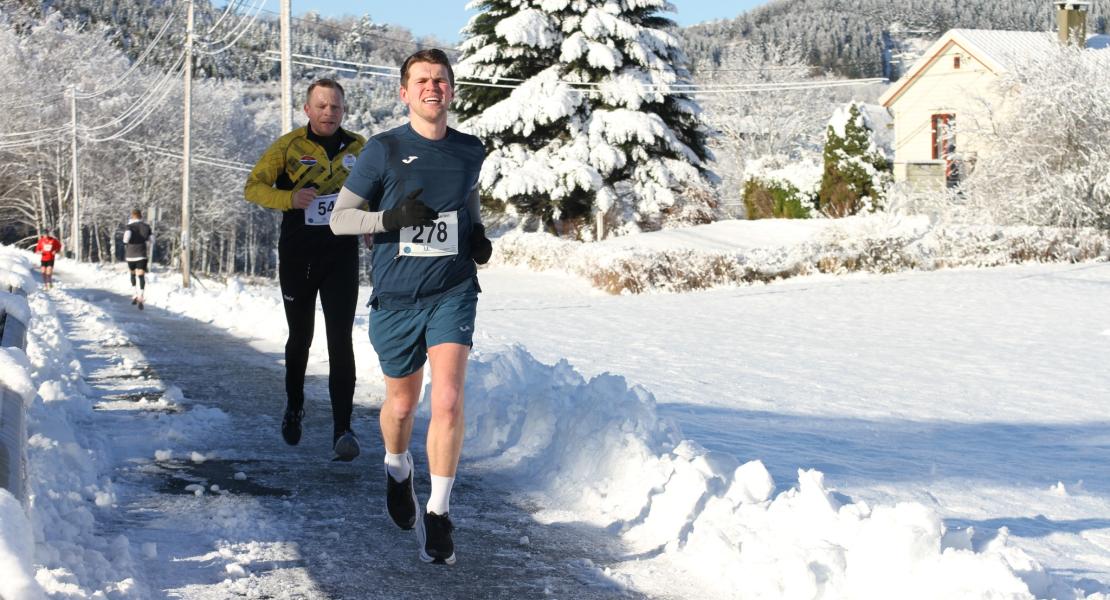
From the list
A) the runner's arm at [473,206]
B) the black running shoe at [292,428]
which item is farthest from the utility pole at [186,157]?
the runner's arm at [473,206]

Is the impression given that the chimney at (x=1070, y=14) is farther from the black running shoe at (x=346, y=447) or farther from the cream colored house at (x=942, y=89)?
the black running shoe at (x=346, y=447)

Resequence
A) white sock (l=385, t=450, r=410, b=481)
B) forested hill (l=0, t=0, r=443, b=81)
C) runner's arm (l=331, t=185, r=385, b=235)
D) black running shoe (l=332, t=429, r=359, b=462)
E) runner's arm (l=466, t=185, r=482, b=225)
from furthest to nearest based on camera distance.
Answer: forested hill (l=0, t=0, r=443, b=81)
black running shoe (l=332, t=429, r=359, b=462)
white sock (l=385, t=450, r=410, b=481)
runner's arm (l=466, t=185, r=482, b=225)
runner's arm (l=331, t=185, r=385, b=235)

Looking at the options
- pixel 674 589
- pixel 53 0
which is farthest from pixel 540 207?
pixel 53 0

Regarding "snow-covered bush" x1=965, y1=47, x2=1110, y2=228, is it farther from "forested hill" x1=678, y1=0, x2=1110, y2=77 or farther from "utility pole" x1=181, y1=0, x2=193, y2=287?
"forested hill" x1=678, y1=0, x2=1110, y2=77

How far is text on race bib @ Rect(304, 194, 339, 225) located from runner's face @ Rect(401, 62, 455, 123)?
6.75 ft

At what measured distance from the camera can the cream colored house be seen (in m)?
37.1

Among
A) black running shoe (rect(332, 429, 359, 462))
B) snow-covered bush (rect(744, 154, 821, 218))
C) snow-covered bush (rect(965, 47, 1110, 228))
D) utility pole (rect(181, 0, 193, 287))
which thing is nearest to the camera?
black running shoe (rect(332, 429, 359, 462))

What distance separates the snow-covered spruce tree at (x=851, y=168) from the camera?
134 ft

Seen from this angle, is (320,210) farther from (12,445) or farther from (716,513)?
(12,445)

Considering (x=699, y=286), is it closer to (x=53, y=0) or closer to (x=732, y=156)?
(x=732, y=156)

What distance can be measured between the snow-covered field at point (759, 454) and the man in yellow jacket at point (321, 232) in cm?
53

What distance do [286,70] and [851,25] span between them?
116m

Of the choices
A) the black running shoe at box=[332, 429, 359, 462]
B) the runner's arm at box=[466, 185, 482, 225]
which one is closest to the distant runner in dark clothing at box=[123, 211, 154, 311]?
the black running shoe at box=[332, 429, 359, 462]

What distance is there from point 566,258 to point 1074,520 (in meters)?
23.3
